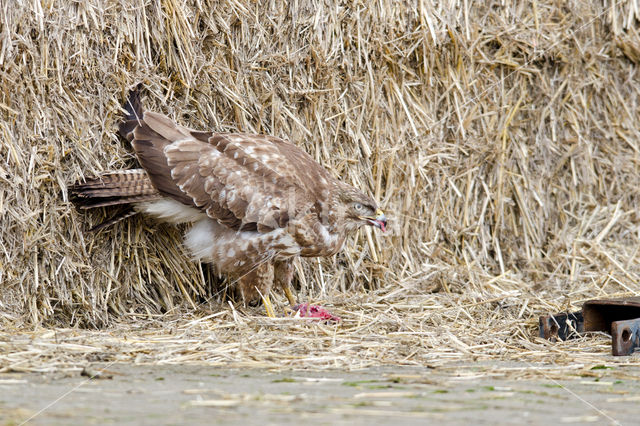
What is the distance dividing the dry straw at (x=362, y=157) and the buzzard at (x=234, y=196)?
19 centimetres

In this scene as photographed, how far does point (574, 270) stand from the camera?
21.1 ft

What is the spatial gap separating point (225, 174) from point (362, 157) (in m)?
1.34

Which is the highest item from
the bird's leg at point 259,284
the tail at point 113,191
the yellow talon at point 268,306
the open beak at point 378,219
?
the tail at point 113,191

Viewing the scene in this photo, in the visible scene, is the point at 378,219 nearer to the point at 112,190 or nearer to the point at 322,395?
the point at 112,190

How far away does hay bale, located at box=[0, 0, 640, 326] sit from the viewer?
4816 mm

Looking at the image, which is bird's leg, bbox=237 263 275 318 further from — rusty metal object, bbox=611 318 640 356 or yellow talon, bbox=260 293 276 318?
rusty metal object, bbox=611 318 640 356

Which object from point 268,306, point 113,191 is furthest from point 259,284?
point 113,191

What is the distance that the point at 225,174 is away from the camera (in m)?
5.14

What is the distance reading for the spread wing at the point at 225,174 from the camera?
5059 mm

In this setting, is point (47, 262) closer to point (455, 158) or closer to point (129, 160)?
point (129, 160)

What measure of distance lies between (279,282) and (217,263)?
529 millimetres

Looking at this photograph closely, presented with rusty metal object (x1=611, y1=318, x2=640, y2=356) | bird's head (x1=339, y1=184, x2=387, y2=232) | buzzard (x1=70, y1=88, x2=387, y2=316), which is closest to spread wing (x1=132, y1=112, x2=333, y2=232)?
buzzard (x1=70, y1=88, x2=387, y2=316)

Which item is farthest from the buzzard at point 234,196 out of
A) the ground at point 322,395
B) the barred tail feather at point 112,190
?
the ground at point 322,395

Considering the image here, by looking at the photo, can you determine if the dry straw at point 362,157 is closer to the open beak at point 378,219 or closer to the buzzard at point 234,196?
the buzzard at point 234,196
